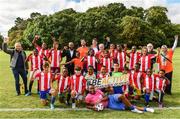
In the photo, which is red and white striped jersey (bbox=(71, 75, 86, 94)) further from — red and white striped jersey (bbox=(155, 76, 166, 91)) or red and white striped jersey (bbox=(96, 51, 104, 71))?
red and white striped jersey (bbox=(155, 76, 166, 91))

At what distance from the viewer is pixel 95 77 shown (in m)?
13.1

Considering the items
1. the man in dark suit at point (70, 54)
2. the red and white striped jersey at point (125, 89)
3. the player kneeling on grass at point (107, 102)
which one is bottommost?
the player kneeling on grass at point (107, 102)

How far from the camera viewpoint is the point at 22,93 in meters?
15.2

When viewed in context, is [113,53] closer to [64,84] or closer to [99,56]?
[99,56]

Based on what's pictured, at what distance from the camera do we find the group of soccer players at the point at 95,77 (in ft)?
41.1

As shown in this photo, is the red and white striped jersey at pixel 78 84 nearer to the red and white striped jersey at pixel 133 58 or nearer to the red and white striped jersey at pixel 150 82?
the red and white striped jersey at pixel 150 82

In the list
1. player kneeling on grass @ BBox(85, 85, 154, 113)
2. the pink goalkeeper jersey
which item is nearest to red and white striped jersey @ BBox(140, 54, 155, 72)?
player kneeling on grass @ BBox(85, 85, 154, 113)

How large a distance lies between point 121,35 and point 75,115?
64.2 m

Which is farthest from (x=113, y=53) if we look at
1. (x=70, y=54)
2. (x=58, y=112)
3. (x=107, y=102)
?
(x=58, y=112)

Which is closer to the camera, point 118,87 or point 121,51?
point 118,87

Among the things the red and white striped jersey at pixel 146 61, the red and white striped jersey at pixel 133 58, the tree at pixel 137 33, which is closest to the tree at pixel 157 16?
the tree at pixel 137 33

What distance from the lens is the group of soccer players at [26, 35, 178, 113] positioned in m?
12.5

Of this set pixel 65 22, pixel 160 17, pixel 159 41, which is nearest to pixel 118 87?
pixel 65 22

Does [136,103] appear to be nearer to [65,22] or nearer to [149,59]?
[149,59]
